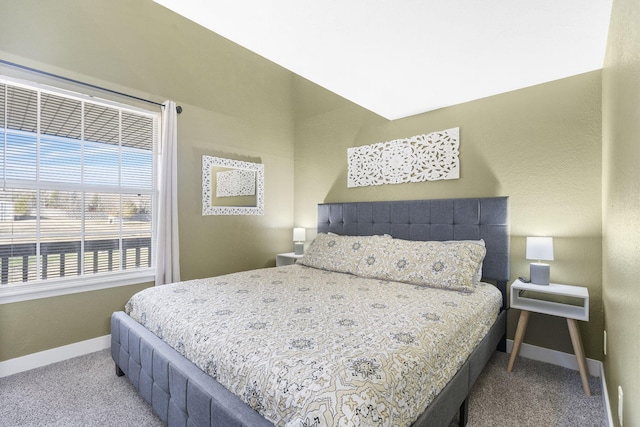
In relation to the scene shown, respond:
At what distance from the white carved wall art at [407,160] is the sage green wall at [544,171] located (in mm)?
80

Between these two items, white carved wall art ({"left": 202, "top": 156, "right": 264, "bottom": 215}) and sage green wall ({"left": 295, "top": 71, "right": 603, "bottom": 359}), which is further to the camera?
white carved wall art ({"left": 202, "top": 156, "right": 264, "bottom": 215})

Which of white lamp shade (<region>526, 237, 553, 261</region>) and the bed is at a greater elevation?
white lamp shade (<region>526, 237, 553, 261</region>)

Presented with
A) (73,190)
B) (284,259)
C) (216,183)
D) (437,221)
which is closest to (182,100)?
(216,183)

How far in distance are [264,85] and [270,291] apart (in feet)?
9.68

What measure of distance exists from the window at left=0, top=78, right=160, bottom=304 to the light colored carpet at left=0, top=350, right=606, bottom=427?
0.71 meters

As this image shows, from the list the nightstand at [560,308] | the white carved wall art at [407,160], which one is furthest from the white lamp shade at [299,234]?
the nightstand at [560,308]

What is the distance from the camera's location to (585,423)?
5.53ft

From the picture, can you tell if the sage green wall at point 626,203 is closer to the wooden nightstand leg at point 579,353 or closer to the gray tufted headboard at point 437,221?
the wooden nightstand leg at point 579,353

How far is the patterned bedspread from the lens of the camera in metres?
1.00

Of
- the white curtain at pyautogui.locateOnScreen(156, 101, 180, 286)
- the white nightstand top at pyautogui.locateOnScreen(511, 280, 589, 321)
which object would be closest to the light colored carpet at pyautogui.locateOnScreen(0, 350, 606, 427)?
the white nightstand top at pyautogui.locateOnScreen(511, 280, 589, 321)

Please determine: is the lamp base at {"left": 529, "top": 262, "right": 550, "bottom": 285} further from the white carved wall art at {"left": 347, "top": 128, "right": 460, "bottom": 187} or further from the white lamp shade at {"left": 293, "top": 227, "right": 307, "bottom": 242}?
the white lamp shade at {"left": 293, "top": 227, "right": 307, "bottom": 242}

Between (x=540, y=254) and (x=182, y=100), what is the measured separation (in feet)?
11.8

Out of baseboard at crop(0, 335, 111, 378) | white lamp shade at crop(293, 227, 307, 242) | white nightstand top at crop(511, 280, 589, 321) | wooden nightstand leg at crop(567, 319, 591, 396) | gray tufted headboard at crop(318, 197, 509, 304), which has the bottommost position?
baseboard at crop(0, 335, 111, 378)

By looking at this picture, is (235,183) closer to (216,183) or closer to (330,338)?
(216,183)
